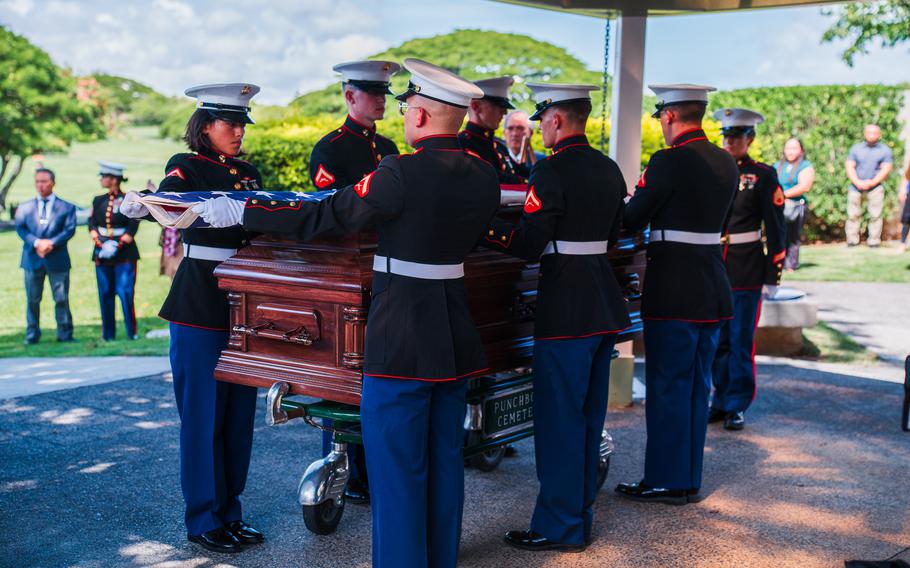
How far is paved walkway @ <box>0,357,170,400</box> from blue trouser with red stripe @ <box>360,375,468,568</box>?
14.1 ft

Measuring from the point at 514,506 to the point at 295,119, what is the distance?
26.5ft

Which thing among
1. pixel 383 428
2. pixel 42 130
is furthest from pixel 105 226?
pixel 42 130

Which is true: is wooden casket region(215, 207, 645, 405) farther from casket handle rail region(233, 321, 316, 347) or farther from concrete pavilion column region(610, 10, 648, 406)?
concrete pavilion column region(610, 10, 648, 406)

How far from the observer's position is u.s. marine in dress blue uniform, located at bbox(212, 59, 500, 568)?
3135 mm

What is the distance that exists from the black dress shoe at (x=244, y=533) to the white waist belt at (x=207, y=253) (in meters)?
1.12

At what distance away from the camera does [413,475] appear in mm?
3260

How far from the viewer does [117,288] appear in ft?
31.6

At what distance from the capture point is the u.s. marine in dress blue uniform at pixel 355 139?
4.47 meters

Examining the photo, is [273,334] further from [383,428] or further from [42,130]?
[42,130]

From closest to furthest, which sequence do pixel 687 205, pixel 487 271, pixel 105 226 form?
pixel 487 271
pixel 687 205
pixel 105 226

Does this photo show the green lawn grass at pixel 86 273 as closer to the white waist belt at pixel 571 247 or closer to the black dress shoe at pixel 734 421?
the black dress shoe at pixel 734 421

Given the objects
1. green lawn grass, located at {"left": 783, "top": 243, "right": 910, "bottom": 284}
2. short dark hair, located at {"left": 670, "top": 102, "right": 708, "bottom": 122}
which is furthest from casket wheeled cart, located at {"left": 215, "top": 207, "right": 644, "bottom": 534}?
green lawn grass, located at {"left": 783, "top": 243, "right": 910, "bottom": 284}

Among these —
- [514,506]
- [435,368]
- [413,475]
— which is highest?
[435,368]

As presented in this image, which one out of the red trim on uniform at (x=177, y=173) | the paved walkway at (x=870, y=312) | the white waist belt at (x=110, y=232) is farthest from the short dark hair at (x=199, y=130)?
the paved walkway at (x=870, y=312)
